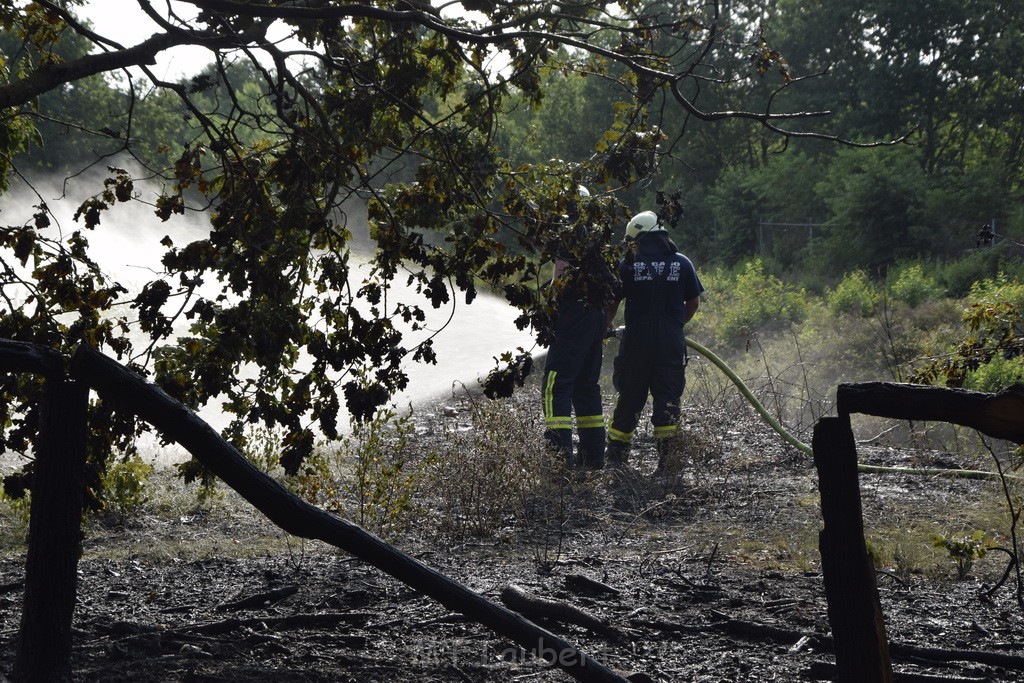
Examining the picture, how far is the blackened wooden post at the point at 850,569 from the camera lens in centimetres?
194

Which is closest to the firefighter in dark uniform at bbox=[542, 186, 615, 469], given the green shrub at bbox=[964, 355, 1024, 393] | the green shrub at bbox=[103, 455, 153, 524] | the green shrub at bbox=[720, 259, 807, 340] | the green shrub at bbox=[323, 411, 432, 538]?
the green shrub at bbox=[323, 411, 432, 538]

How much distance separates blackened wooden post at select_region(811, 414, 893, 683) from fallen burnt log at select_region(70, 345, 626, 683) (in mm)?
561

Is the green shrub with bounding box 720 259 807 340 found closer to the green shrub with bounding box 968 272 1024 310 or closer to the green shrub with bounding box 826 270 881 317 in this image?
the green shrub with bounding box 826 270 881 317

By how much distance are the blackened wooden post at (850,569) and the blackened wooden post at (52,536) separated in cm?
143

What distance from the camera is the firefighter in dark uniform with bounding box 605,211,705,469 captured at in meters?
8.01

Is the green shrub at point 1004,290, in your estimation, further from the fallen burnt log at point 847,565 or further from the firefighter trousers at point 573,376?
the fallen burnt log at point 847,565

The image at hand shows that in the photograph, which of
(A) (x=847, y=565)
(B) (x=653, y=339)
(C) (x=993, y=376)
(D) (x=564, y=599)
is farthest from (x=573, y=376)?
(C) (x=993, y=376)

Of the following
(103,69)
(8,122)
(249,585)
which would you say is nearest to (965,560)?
(249,585)

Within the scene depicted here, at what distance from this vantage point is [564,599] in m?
4.24

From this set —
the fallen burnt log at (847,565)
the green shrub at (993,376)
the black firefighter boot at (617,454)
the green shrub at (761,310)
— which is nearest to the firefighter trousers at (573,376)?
the black firefighter boot at (617,454)

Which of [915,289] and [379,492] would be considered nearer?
[379,492]

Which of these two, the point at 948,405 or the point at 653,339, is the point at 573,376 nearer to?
the point at 653,339

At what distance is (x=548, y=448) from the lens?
687 cm

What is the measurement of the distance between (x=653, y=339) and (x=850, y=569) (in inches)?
241
